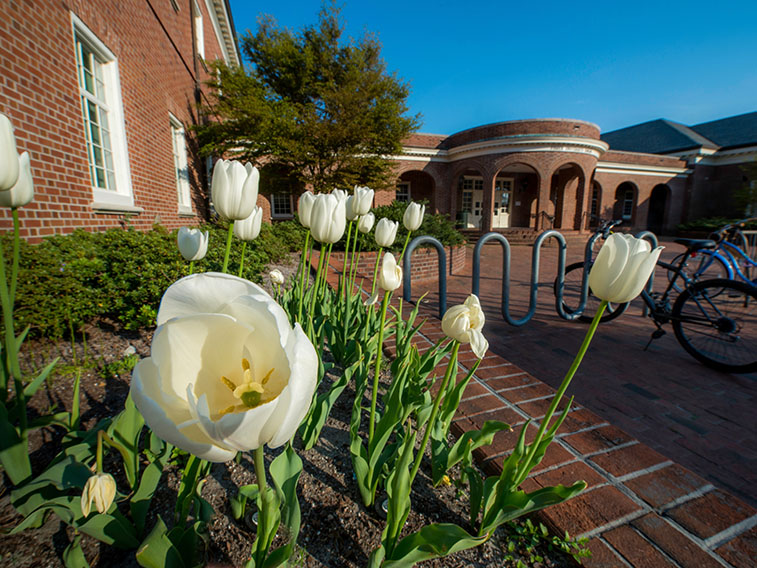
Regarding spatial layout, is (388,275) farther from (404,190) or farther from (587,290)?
(404,190)

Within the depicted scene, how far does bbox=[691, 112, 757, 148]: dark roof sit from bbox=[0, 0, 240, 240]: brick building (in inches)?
1219

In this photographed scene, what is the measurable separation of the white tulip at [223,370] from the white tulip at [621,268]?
74 cm

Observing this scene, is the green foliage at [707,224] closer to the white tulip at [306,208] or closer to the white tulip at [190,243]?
the white tulip at [306,208]

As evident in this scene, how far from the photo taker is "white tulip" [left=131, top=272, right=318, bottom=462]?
51 cm

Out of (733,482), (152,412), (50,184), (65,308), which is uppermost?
(50,184)

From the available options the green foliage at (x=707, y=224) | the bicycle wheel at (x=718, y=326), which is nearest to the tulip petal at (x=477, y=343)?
the bicycle wheel at (x=718, y=326)

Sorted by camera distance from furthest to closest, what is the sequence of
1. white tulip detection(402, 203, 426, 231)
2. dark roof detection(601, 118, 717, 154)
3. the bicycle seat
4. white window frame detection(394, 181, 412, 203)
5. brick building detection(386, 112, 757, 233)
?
dark roof detection(601, 118, 717, 154)
white window frame detection(394, 181, 412, 203)
brick building detection(386, 112, 757, 233)
the bicycle seat
white tulip detection(402, 203, 426, 231)

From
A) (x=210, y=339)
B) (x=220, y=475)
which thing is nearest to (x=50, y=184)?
(x=220, y=475)

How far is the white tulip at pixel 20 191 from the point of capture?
952 mm

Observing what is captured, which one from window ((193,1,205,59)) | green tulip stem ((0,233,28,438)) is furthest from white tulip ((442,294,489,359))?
window ((193,1,205,59))

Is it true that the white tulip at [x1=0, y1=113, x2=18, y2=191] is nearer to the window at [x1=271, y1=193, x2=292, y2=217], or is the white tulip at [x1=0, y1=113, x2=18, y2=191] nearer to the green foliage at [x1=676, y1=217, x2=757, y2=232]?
the window at [x1=271, y1=193, x2=292, y2=217]

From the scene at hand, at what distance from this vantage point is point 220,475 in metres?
1.33

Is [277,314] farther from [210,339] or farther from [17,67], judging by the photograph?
[17,67]

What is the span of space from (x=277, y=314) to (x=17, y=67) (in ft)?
16.7
